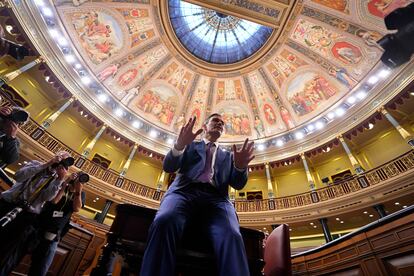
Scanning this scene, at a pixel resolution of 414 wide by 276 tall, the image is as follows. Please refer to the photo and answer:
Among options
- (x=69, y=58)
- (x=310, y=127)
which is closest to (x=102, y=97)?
A: (x=69, y=58)

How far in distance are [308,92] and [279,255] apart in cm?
1649

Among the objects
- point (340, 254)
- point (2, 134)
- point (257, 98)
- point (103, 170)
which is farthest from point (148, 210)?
point (257, 98)

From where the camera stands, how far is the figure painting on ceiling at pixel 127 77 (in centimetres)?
1619

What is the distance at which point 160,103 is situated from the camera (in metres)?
18.2

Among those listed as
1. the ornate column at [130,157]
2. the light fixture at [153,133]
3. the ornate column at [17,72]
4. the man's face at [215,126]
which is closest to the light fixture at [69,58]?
the ornate column at [17,72]

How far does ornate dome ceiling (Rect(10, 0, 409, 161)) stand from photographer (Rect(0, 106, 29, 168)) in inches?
436

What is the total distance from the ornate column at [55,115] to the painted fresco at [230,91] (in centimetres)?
1196

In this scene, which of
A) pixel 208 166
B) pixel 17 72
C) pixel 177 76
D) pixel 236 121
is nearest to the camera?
pixel 208 166

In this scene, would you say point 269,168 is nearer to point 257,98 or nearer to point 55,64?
point 257,98

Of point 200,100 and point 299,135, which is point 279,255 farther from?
point 200,100

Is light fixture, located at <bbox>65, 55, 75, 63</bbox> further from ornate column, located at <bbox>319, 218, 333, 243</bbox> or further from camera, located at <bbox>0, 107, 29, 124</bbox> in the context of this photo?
ornate column, located at <bbox>319, 218, 333, 243</bbox>

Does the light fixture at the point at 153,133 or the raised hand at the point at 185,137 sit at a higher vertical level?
the light fixture at the point at 153,133

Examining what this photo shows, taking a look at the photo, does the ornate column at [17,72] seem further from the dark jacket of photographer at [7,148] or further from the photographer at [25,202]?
the photographer at [25,202]

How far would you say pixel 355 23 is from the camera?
41.5ft
